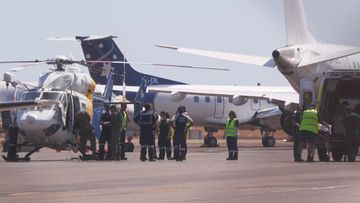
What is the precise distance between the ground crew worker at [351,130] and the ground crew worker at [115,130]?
6265 millimetres

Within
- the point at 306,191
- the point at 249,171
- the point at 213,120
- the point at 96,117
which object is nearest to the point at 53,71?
the point at 96,117

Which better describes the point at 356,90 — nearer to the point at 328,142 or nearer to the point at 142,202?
the point at 328,142

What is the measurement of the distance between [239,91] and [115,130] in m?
27.1

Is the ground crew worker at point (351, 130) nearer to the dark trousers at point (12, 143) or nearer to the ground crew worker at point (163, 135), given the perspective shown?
the ground crew worker at point (163, 135)

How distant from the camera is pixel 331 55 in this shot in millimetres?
33031

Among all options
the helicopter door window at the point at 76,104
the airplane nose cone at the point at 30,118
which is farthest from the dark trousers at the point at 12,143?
the helicopter door window at the point at 76,104

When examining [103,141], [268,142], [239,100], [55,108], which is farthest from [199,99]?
[103,141]

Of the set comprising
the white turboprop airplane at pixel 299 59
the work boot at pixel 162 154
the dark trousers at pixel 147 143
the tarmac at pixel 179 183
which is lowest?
the tarmac at pixel 179 183

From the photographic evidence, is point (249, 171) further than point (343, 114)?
No

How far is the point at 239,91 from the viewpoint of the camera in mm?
57281

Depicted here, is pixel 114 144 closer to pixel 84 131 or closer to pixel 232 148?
pixel 84 131

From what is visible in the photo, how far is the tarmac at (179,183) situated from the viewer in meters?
15.6

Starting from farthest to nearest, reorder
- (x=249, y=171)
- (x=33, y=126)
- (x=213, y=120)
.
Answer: (x=213, y=120)
(x=33, y=126)
(x=249, y=171)

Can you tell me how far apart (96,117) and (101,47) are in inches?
1044
